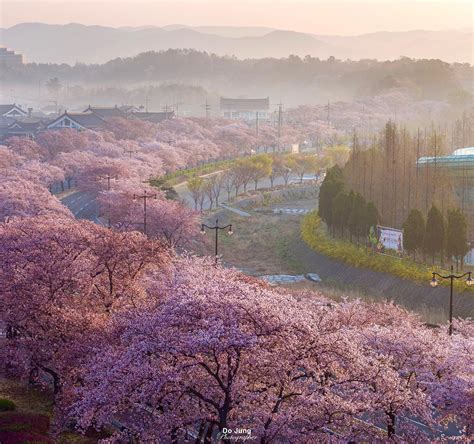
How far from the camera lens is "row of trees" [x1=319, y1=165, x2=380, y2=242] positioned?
35500mm

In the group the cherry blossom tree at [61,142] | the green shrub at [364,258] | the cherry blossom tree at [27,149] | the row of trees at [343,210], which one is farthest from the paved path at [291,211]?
the cherry blossom tree at [61,142]

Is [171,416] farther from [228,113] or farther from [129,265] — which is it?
[228,113]

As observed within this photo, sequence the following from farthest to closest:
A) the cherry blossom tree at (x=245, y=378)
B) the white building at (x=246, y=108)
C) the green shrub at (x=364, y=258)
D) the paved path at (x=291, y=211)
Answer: the white building at (x=246, y=108) → the paved path at (x=291, y=211) → the green shrub at (x=364, y=258) → the cherry blossom tree at (x=245, y=378)

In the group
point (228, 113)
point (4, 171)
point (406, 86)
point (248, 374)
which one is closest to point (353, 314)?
point (248, 374)

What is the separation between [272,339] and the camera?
13.4m

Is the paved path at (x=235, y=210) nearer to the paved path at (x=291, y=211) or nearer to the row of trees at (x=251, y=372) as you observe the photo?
the paved path at (x=291, y=211)

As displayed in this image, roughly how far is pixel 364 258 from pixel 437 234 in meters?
3.46

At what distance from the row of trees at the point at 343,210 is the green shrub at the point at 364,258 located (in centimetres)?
64

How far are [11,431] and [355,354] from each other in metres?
6.05

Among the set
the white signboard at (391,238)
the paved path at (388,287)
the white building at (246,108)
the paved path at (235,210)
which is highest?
the white building at (246,108)

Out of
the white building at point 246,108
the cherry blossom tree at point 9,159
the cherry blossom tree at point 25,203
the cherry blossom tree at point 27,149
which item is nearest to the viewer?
the cherry blossom tree at point 25,203

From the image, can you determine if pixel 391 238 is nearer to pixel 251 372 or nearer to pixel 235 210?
pixel 235 210

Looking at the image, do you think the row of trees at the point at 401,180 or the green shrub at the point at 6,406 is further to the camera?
the row of trees at the point at 401,180

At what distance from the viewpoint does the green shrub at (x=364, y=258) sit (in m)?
30.2
